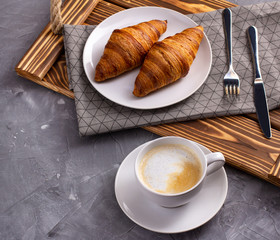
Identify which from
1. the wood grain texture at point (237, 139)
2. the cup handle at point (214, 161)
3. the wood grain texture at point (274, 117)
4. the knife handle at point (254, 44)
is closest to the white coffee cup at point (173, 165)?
the cup handle at point (214, 161)

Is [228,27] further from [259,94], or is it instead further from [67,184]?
[67,184]

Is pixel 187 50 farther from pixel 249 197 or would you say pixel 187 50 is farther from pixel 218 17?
pixel 249 197

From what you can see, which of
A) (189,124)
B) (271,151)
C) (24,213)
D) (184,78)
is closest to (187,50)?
(184,78)

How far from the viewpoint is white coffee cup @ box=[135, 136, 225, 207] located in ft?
2.67

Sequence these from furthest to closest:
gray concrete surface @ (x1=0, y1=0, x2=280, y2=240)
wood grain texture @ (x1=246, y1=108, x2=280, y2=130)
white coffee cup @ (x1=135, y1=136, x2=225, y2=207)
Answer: wood grain texture @ (x1=246, y1=108, x2=280, y2=130), gray concrete surface @ (x1=0, y1=0, x2=280, y2=240), white coffee cup @ (x1=135, y1=136, x2=225, y2=207)

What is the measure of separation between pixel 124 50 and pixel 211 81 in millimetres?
271

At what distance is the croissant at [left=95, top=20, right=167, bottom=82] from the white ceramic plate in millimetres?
33

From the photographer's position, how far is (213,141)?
1.02m

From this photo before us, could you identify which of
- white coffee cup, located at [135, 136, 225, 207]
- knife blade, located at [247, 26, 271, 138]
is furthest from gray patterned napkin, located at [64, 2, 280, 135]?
white coffee cup, located at [135, 136, 225, 207]

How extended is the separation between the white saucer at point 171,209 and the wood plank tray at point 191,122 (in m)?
0.11

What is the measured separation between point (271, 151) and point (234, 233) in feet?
0.77

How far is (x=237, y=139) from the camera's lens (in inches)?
40.2

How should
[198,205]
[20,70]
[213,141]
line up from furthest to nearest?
[20,70] → [213,141] → [198,205]

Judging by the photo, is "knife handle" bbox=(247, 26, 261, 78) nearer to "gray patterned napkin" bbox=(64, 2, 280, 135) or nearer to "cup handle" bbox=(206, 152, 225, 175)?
"gray patterned napkin" bbox=(64, 2, 280, 135)
